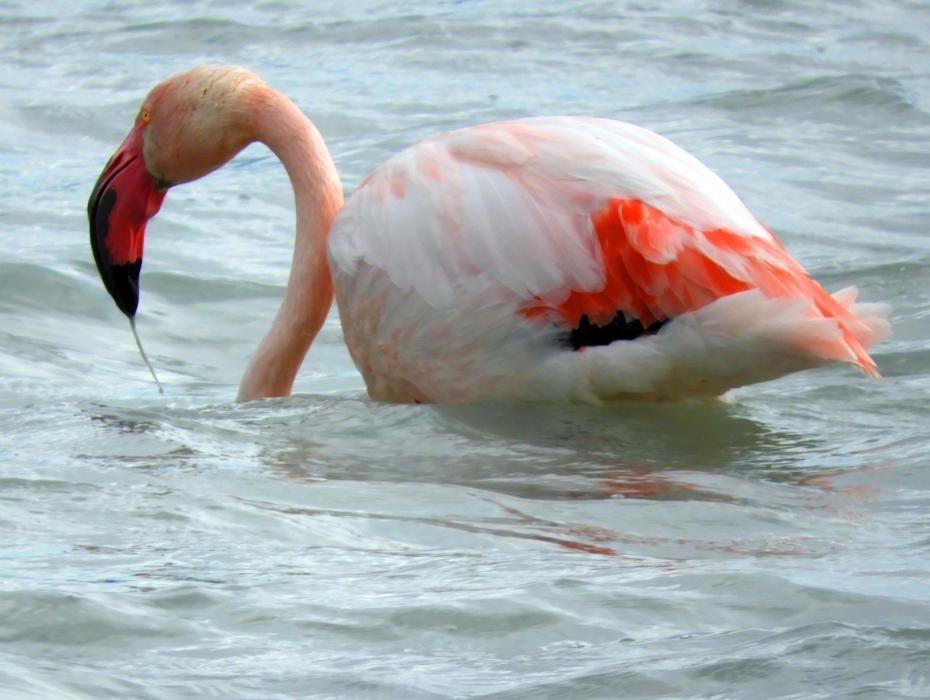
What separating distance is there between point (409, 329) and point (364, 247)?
0.87 ft

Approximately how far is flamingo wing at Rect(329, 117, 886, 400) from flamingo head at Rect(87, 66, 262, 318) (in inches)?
36.8

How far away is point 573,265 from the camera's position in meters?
4.53

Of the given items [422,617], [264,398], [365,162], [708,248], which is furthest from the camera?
[365,162]

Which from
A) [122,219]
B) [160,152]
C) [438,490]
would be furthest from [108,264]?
[438,490]

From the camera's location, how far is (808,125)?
369 inches

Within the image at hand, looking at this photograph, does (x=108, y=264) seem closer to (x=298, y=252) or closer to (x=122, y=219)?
(x=122, y=219)

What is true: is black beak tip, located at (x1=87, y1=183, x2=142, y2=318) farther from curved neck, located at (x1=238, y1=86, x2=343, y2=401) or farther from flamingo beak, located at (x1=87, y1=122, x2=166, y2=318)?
curved neck, located at (x1=238, y1=86, x2=343, y2=401)

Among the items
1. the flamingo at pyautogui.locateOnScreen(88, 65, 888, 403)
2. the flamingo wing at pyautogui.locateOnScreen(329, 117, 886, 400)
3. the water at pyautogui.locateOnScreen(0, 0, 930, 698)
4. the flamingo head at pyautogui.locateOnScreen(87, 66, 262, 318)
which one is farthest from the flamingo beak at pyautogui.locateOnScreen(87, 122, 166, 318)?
the flamingo wing at pyautogui.locateOnScreen(329, 117, 886, 400)

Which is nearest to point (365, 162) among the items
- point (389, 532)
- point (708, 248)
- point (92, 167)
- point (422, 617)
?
point (92, 167)

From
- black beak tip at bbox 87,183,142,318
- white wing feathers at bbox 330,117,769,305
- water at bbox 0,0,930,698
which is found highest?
white wing feathers at bbox 330,117,769,305

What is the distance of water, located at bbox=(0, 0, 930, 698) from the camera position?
117 inches

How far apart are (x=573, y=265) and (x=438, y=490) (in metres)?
0.74

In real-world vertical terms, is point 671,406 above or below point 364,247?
below

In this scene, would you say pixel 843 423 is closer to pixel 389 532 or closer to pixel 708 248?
pixel 708 248
